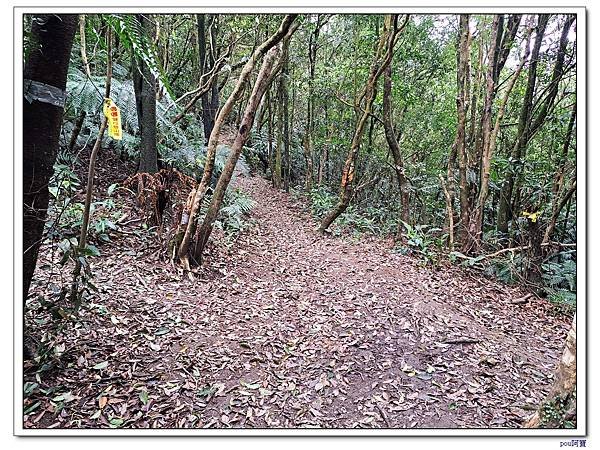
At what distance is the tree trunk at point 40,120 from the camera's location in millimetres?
1994

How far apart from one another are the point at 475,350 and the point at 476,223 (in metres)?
3.70

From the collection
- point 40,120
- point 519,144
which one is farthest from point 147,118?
point 519,144

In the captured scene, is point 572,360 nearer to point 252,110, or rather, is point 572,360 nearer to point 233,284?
point 233,284

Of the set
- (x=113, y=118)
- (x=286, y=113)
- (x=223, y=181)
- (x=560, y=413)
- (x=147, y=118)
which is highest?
(x=286, y=113)

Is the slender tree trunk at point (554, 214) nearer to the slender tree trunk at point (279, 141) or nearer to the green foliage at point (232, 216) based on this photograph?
the green foliage at point (232, 216)

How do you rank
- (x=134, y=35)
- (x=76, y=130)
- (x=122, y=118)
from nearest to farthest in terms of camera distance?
(x=134, y=35), (x=76, y=130), (x=122, y=118)

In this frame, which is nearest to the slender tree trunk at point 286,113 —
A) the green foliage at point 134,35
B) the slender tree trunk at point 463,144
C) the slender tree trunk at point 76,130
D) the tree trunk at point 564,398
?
the slender tree trunk at point 463,144

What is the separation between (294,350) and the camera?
3.27m

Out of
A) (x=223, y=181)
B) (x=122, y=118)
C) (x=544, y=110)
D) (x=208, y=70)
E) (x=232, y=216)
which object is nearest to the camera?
(x=223, y=181)

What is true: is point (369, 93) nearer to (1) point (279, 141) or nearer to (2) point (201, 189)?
(1) point (279, 141)

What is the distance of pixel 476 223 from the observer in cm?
648

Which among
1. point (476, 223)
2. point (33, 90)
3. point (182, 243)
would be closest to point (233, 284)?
point (182, 243)

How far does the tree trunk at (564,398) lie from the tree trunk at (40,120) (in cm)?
300

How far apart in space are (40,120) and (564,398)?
3224mm
